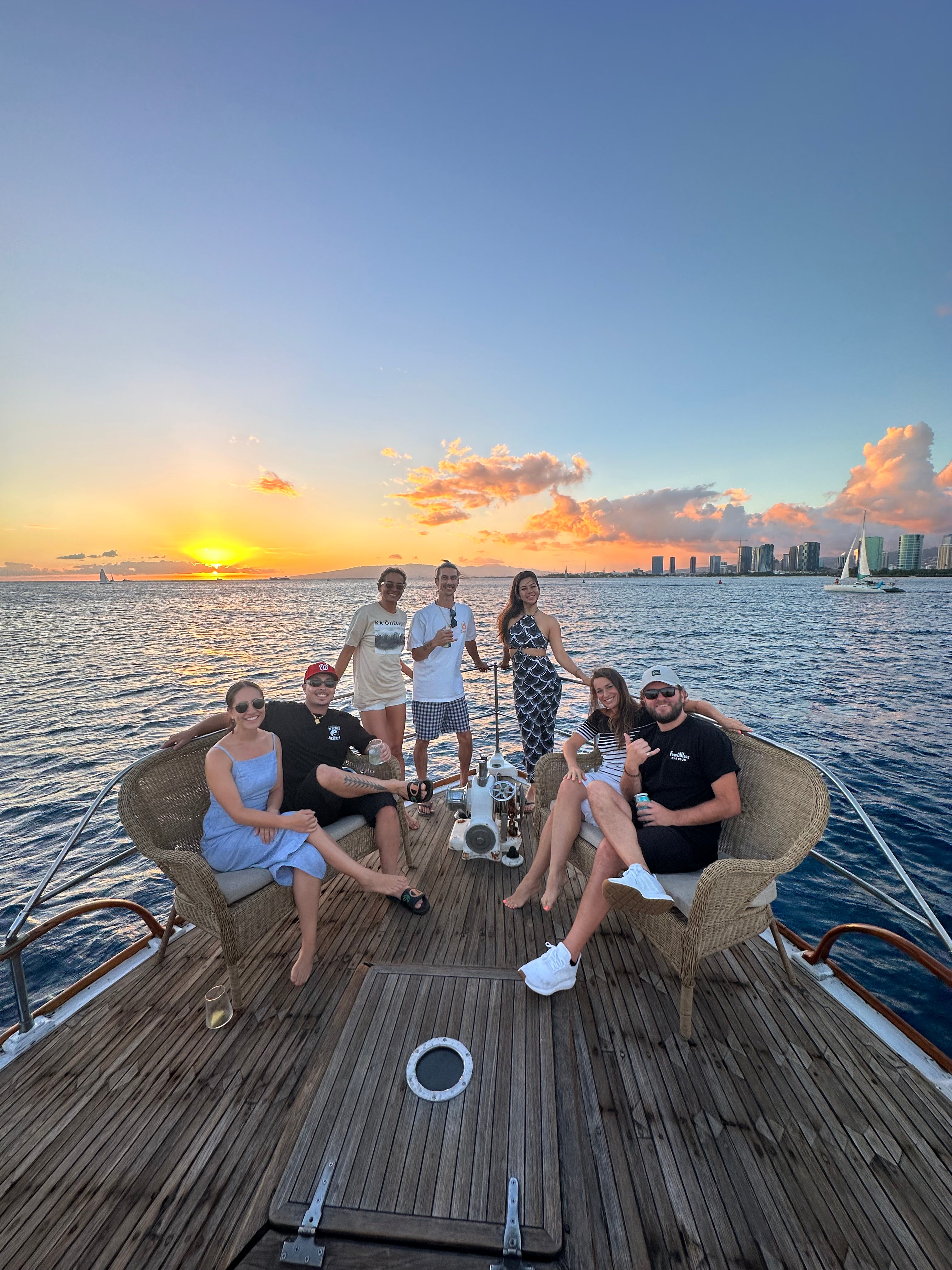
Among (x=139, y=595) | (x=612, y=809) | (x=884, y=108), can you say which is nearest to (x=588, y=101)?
(x=884, y=108)

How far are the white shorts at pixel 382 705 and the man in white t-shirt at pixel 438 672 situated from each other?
0.53 feet

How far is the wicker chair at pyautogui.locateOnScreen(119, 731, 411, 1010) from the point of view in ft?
8.07

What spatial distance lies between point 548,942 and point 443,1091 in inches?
52.5

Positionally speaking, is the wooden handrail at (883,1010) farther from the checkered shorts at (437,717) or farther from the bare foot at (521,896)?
the checkered shorts at (437,717)

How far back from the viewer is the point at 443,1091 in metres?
1.77

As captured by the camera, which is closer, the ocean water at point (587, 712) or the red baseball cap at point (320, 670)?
the red baseball cap at point (320, 670)

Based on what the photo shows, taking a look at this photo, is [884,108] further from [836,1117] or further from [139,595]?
[139,595]

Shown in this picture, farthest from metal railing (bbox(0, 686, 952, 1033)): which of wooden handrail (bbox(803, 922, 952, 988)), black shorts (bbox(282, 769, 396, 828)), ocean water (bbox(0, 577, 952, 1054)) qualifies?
ocean water (bbox(0, 577, 952, 1054))

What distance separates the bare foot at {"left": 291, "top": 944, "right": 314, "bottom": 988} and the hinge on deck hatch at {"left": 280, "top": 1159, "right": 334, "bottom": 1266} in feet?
4.27

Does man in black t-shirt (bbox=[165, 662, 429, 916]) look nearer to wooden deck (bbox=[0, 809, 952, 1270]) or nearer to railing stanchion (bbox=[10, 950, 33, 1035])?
wooden deck (bbox=[0, 809, 952, 1270])

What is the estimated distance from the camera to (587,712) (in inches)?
457

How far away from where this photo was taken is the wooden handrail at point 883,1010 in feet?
7.04

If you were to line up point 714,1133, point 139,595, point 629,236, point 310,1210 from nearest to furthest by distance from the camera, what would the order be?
1. point 310,1210
2. point 714,1133
3. point 629,236
4. point 139,595

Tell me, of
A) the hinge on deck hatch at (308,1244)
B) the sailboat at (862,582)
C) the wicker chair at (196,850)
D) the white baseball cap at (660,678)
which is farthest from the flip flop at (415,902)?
the sailboat at (862,582)
